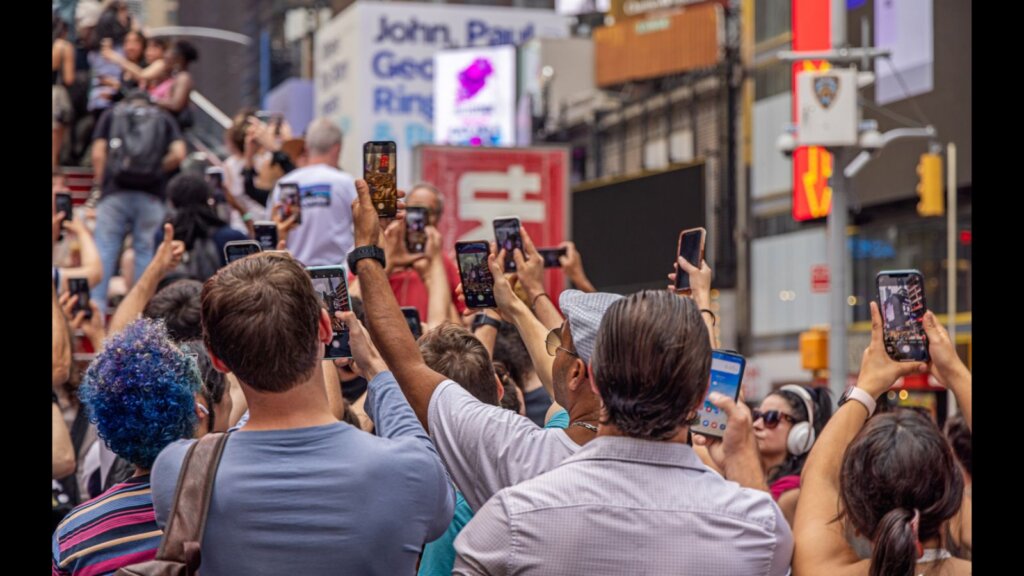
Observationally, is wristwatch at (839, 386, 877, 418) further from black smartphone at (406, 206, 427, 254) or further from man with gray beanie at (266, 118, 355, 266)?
man with gray beanie at (266, 118, 355, 266)

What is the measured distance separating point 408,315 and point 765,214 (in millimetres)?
38112

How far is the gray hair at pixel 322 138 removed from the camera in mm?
9305

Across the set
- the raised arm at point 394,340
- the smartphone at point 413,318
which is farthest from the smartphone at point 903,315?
the smartphone at point 413,318

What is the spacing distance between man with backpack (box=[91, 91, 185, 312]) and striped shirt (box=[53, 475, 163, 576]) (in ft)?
24.3

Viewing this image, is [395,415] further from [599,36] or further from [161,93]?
[599,36]

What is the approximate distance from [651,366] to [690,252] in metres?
1.73

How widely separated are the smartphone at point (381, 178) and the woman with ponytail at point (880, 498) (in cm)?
138

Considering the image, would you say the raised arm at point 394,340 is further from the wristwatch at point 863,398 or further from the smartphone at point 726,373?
the wristwatch at point 863,398

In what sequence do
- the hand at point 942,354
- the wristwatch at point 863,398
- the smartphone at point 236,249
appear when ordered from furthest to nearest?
the smartphone at point 236,249
the hand at point 942,354
the wristwatch at point 863,398

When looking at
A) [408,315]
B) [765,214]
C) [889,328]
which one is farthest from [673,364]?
[765,214]

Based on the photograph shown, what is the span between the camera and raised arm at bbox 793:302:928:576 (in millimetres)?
4141

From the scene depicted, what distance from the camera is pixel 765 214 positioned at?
43281 millimetres

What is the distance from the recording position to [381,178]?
4586 millimetres

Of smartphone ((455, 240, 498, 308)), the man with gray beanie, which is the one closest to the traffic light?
the man with gray beanie
